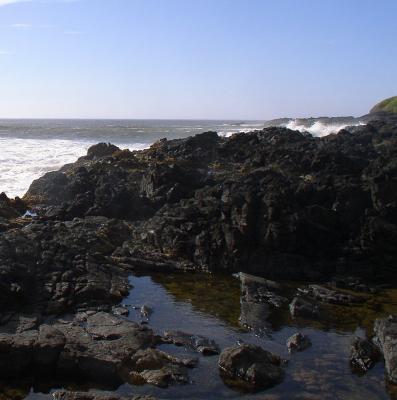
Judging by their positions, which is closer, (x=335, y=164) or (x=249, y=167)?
(x=335, y=164)

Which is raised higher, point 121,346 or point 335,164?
point 335,164

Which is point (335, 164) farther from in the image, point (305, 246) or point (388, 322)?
point (388, 322)

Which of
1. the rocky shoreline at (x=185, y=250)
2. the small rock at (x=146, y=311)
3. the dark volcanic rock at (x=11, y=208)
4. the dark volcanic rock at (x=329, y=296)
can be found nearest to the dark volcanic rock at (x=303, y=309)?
the rocky shoreline at (x=185, y=250)

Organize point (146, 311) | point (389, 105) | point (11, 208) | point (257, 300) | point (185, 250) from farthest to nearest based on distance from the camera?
point (389, 105) → point (11, 208) → point (185, 250) → point (257, 300) → point (146, 311)

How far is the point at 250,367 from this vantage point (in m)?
12.9

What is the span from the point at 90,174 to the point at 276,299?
19884 millimetres

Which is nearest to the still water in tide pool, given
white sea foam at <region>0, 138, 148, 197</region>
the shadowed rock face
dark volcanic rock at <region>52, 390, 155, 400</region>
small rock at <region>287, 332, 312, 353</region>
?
small rock at <region>287, 332, 312, 353</region>

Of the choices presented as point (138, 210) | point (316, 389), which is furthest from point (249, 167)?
point (316, 389)

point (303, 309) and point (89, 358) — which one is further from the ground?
point (89, 358)

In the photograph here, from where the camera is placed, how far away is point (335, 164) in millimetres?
29906

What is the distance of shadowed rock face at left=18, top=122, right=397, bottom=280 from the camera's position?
22.6 meters

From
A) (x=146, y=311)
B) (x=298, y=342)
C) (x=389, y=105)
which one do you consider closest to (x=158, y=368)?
(x=298, y=342)

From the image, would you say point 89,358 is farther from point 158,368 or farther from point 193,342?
point 193,342

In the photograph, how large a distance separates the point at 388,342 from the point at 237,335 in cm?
423
